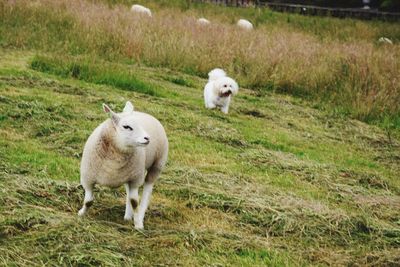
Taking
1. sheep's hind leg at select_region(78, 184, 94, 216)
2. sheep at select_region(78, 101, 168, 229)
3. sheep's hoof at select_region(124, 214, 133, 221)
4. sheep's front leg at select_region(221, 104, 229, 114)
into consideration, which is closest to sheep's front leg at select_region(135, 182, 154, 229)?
sheep at select_region(78, 101, 168, 229)

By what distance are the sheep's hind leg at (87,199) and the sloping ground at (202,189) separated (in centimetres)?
12

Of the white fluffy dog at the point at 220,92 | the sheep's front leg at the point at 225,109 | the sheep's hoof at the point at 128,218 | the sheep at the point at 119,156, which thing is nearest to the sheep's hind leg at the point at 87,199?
the sheep at the point at 119,156

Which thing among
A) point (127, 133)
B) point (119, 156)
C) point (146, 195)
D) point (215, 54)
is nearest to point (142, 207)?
point (146, 195)

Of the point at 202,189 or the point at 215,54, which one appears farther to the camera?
the point at 215,54

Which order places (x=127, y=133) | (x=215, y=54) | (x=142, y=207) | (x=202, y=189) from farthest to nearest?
(x=215, y=54), (x=202, y=189), (x=142, y=207), (x=127, y=133)

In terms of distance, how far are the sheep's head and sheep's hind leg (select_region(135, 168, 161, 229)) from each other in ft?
1.95

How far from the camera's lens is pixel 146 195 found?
16.5ft

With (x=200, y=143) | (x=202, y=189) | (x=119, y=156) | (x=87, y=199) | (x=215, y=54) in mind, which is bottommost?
(x=215, y=54)

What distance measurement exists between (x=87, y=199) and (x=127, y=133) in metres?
0.69

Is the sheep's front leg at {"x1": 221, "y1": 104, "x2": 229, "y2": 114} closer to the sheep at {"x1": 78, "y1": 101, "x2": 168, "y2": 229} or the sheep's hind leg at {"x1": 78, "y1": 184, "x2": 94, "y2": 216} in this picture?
the sheep at {"x1": 78, "y1": 101, "x2": 168, "y2": 229}

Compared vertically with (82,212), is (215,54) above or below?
below

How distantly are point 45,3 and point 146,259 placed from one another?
12901mm

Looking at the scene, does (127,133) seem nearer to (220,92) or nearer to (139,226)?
(139,226)

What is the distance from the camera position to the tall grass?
12.9 meters
